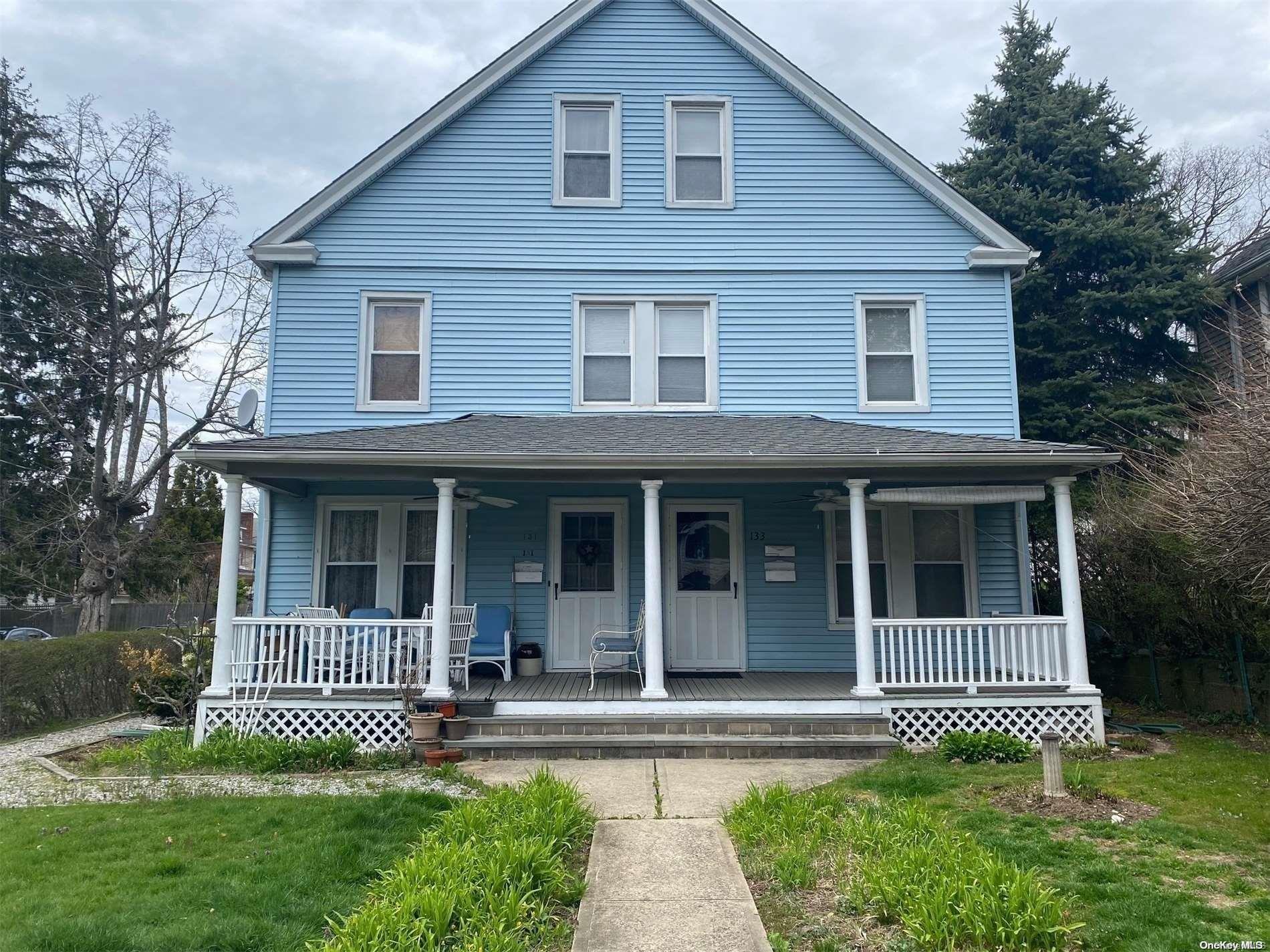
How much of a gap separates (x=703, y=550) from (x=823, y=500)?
1698 mm

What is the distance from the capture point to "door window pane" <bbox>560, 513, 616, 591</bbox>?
35.2ft

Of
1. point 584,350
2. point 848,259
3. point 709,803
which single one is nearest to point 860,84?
point 848,259

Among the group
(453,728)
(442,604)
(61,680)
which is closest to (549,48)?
(442,604)

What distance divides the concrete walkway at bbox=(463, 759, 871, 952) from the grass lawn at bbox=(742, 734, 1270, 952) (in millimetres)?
305

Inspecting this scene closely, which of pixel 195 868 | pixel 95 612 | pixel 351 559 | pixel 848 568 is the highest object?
pixel 351 559

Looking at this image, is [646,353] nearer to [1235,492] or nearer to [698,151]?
[698,151]

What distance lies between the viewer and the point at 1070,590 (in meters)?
8.85

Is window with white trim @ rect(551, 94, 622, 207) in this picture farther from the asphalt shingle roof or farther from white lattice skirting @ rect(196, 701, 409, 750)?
white lattice skirting @ rect(196, 701, 409, 750)

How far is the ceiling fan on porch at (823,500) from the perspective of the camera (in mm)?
9953

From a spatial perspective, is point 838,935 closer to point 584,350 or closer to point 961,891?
point 961,891

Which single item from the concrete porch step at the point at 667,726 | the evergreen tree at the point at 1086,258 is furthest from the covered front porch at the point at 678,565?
the evergreen tree at the point at 1086,258

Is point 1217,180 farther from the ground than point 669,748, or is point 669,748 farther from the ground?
point 1217,180

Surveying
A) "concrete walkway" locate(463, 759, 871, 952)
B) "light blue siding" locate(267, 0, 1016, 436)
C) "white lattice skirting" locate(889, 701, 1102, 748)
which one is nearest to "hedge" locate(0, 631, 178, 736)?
"light blue siding" locate(267, 0, 1016, 436)

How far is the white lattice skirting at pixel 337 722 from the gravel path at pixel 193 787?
955 millimetres
